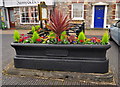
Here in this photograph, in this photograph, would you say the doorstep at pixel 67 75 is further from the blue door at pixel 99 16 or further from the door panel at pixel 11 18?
the door panel at pixel 11 18

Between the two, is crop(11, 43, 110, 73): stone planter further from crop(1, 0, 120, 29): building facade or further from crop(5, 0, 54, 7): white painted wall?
crop(5, 0, 54, 7): white painted wall

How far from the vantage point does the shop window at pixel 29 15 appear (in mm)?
15609

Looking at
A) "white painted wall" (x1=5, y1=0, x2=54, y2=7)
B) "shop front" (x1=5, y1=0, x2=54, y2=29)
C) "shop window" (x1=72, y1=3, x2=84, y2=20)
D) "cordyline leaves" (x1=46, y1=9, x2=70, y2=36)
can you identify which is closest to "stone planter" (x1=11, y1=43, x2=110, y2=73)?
"cordyline leaves" (x1=46, y1=9, x2=70, y2=36)

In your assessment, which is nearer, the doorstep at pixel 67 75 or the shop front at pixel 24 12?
the doorstep at pixel 67 75

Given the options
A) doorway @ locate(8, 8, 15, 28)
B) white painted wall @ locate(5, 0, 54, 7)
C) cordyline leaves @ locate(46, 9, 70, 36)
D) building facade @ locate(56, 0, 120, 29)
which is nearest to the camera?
cordyline leaves @ locate(46, 9, 70, 36)

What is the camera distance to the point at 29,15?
15828mm

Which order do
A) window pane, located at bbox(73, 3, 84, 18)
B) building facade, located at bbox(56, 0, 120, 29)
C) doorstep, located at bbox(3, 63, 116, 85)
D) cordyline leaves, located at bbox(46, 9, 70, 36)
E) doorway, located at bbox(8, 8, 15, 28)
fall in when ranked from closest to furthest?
doorstep, located at bbox(3, 63, 116, 85) < cordyline leaves, located at bbox(46, 9, 70, 36) < building facade, located at bbox(56, 0, 120, 29) < window pane, located at bbox(73, 3, 84, 18) < doorway, located at bbox(8, 8, 15, 28)

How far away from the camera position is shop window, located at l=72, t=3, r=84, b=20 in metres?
14.5

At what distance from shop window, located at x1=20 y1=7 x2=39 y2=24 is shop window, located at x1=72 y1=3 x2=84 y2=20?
4287 mm

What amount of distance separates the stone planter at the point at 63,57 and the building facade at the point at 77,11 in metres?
10.9

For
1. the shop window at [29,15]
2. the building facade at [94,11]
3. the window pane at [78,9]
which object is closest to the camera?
the building facade at [94,11]

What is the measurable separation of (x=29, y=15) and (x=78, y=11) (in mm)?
5624

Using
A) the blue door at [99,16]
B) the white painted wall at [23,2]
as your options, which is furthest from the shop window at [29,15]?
the blue door at [99,16]

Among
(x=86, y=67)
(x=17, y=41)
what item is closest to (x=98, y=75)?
(x=86, y=67)
